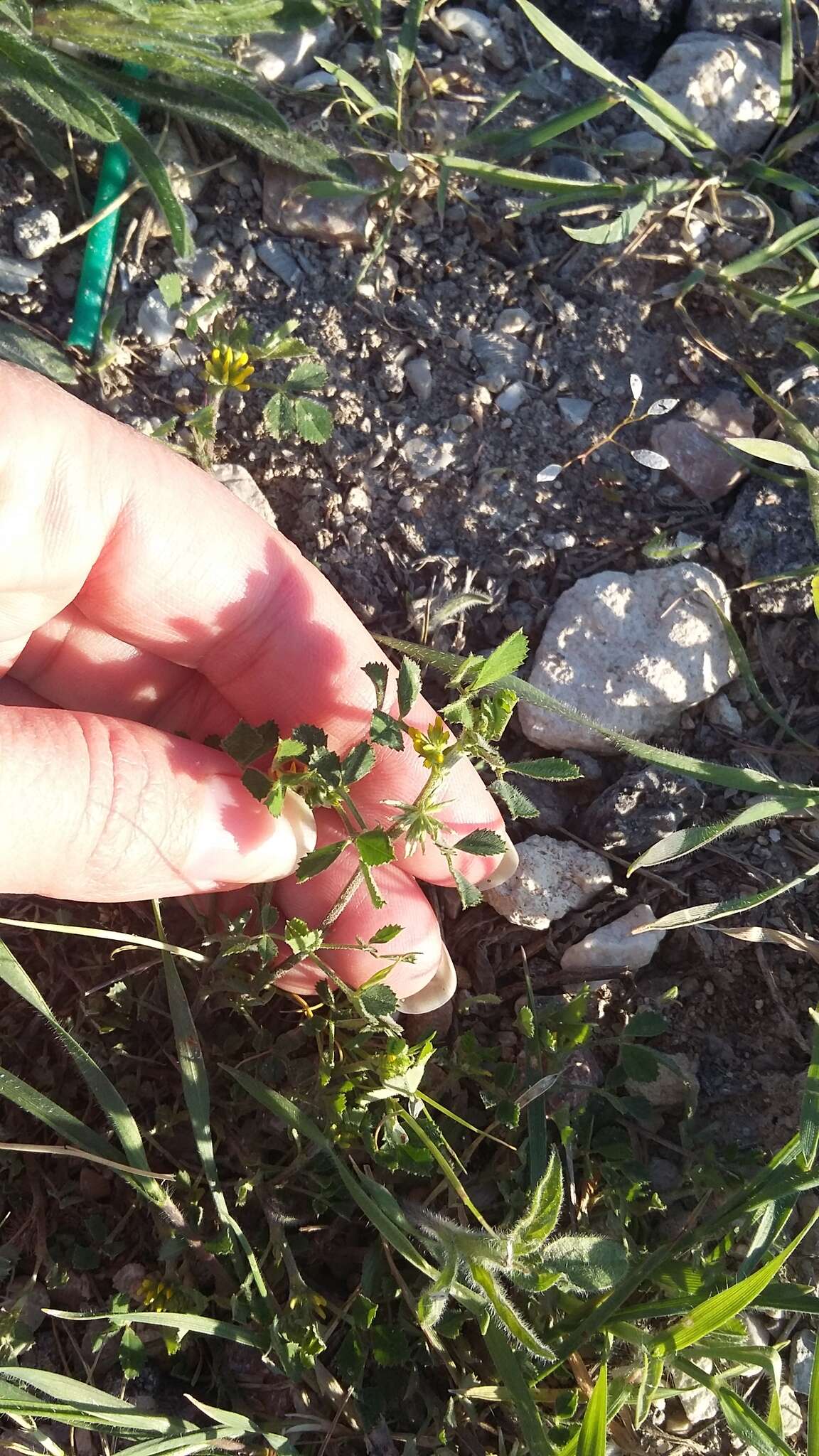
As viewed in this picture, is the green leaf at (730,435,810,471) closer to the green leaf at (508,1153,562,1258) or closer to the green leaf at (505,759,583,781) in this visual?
the green leaf at (505,759,583,781)

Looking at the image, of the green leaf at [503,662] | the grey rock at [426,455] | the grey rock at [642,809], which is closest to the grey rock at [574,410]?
the grey rock at [426,455]

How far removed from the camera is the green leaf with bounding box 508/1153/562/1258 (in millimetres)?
1916

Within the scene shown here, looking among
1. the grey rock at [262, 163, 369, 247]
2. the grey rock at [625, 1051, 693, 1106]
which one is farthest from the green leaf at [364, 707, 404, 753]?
the grey rock at [262, 163, 369, 247]

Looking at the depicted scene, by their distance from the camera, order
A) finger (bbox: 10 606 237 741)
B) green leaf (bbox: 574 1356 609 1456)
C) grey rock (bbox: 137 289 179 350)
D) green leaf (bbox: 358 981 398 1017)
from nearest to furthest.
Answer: green leaf (bbox: 574 1356 609 1456) < green leaf (bbox: 358 981 398 1017) < finger (bbox: 10 606 237 741) < grey rock (bbox: 137 289 179 350)

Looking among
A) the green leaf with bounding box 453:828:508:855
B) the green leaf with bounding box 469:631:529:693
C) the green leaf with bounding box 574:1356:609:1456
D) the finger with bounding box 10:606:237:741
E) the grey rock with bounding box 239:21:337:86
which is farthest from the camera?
the grey rock with bounding box 239:21:337:86

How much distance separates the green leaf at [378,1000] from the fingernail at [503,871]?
0.43 meters

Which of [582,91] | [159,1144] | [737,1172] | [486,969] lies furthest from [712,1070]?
[582,91]

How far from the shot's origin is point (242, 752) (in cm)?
224

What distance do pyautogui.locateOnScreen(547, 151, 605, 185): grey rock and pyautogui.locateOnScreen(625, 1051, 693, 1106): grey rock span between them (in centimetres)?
226

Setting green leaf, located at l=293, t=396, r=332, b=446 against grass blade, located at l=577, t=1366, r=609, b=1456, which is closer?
grass blade, located at l=577, t=1366, r=609, b=1456

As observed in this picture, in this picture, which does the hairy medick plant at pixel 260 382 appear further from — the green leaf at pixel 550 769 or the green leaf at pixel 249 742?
the green leaf at pixel 550 769

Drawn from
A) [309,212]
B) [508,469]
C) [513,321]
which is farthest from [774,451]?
[309,212]

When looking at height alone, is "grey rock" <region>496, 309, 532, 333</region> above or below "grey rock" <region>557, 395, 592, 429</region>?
above

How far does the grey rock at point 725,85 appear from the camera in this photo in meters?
2.95
